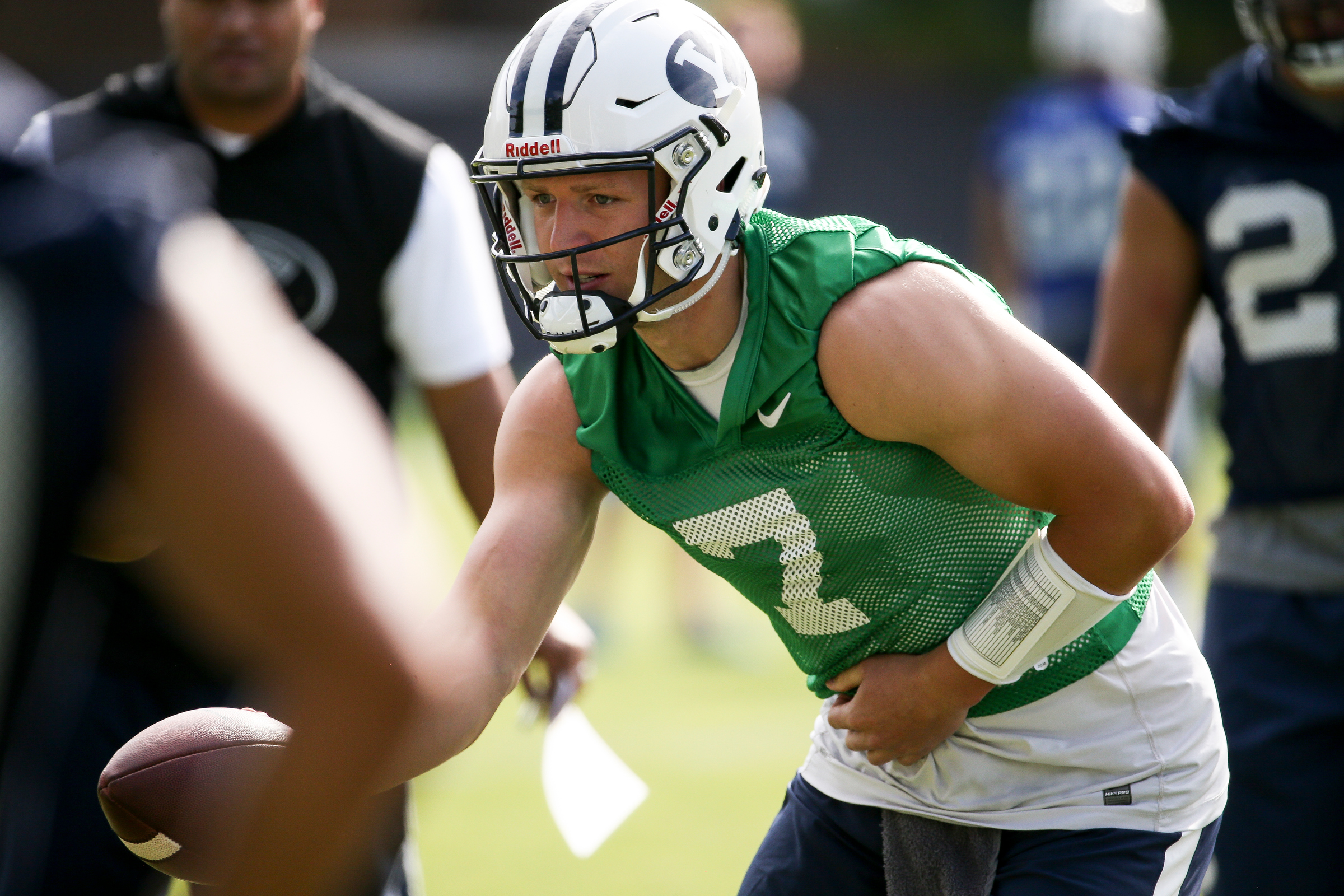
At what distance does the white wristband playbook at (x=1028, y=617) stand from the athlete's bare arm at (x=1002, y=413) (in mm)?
25

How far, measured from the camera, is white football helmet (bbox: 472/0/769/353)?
224 centimetres

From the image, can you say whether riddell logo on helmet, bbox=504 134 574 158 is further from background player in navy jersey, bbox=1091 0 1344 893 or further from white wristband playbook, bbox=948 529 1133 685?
background player in navy jersey, bbox=1091 0 1344 893

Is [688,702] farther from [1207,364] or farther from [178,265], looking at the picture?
[178,265]

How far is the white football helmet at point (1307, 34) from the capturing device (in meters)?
Result: 3.11

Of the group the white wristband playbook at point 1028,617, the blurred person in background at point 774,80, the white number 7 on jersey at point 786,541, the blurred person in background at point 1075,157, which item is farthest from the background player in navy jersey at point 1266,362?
the blurred person in background at point 774,80

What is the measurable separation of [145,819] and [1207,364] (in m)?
5.69

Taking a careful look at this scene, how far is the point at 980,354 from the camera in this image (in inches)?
83.3

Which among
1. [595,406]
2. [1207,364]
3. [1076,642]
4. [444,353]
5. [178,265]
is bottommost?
[1207,364]

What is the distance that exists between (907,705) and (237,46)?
2055 millimetres

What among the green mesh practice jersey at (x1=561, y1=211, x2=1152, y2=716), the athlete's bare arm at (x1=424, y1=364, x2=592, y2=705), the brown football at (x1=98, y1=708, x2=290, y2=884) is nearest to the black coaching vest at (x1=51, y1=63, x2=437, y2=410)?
the athlete's bare arm at (x1=424, y1=364, x2=592, y2=705)

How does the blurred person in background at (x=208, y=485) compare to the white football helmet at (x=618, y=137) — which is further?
the white football helmet at (x=618, y=137)

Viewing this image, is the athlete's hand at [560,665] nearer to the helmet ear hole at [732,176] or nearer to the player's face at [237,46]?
the helmet ear hole at [732,176]

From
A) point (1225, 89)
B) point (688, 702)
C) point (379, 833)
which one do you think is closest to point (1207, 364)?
point (688, 702)

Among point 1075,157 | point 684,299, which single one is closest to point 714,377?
point 684,299
